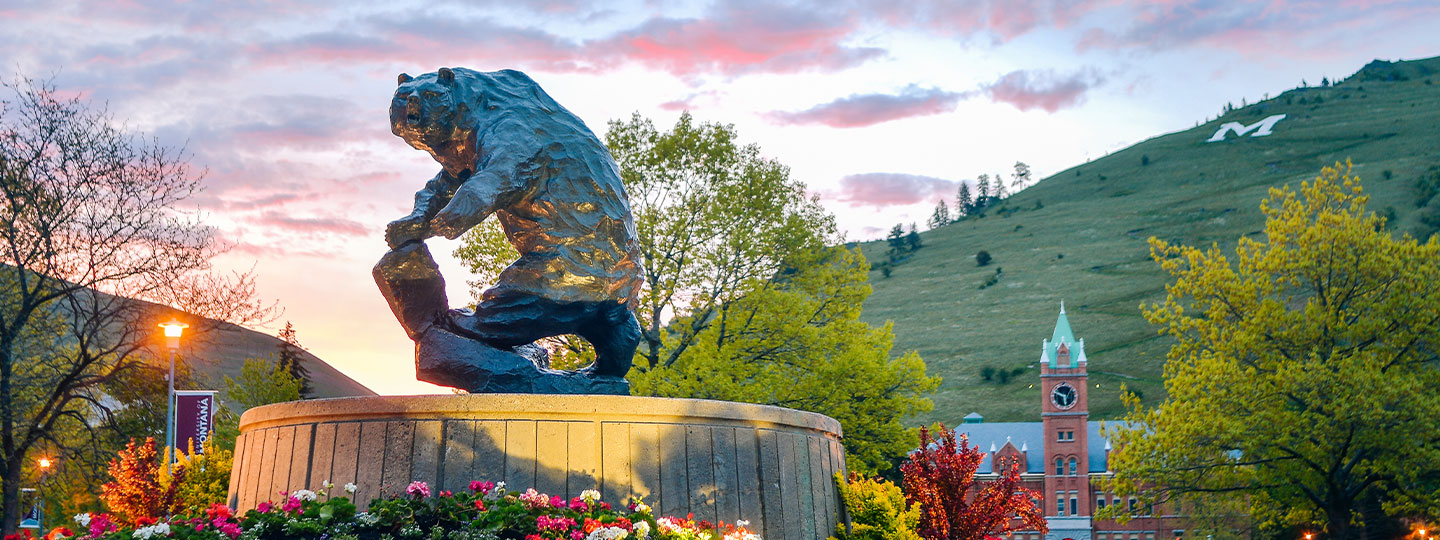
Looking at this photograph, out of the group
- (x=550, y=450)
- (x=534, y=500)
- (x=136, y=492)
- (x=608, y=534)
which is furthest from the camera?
(x=136, y=492)

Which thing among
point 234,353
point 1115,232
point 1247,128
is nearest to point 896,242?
point 1115,232

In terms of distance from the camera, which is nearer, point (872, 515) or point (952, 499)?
point (872, 515)

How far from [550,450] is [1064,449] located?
78.9m

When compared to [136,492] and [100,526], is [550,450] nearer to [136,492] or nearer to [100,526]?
[100,526]

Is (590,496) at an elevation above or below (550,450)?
below

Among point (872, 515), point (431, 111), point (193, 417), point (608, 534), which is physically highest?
point (431, 111)

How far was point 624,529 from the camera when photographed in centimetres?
705

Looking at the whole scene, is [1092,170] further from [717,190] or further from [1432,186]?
[717,190]

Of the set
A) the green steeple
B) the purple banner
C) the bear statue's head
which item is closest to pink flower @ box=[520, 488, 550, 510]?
the bear statue's head

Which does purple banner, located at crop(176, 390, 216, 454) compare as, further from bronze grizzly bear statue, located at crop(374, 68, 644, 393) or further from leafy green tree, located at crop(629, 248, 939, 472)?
bronze grizzly bear statue, located at crop(374, 68, 644, 393)

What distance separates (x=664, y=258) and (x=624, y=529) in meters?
20.5

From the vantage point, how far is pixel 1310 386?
84.2ft

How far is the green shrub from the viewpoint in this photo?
978 centimetres

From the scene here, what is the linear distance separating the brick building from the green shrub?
71.7m
